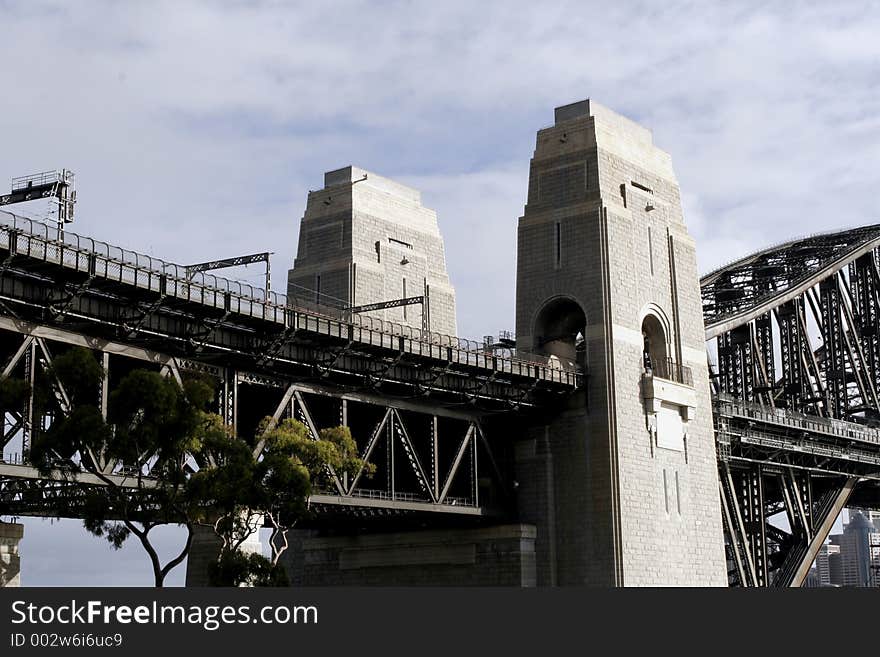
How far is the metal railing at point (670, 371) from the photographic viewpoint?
94812 mm

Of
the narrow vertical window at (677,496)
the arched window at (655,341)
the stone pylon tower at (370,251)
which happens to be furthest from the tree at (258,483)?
the stone pylon tower at (370,251)

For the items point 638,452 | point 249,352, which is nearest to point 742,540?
point 638,452

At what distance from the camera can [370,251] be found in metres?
109

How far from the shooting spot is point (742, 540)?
4387 inches

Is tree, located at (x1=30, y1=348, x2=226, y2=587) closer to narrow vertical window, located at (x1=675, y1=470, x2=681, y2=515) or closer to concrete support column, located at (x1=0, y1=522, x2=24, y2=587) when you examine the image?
concrete support column, located at (x1=0, y1=522, x2=24, y2=587)

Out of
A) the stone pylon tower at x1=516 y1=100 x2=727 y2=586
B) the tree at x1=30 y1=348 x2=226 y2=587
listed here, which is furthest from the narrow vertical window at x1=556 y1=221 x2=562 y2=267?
the tree at x1=30 y1=348 x2=226 y2=587

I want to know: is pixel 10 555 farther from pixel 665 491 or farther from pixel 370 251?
pixel 370 251

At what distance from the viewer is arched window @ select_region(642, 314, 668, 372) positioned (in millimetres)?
95250

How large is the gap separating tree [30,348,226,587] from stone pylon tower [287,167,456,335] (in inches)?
1841

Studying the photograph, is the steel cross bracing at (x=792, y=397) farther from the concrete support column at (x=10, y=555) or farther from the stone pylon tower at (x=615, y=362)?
the concrete support column at (x=10, y=555)

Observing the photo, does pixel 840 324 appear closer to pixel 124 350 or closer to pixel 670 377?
pixel 670 377

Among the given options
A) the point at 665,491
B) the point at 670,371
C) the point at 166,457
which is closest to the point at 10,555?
the point at 166,457

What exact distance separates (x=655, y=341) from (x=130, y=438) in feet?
158

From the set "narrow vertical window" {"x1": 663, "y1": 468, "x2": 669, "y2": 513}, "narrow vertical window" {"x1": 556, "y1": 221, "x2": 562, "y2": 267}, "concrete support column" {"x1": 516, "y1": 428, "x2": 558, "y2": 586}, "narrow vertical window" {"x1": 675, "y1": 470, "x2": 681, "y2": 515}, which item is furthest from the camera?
"narrow vertical window" {"x1": 675, "y1": 470, "x2": 681, "y2": 515}
